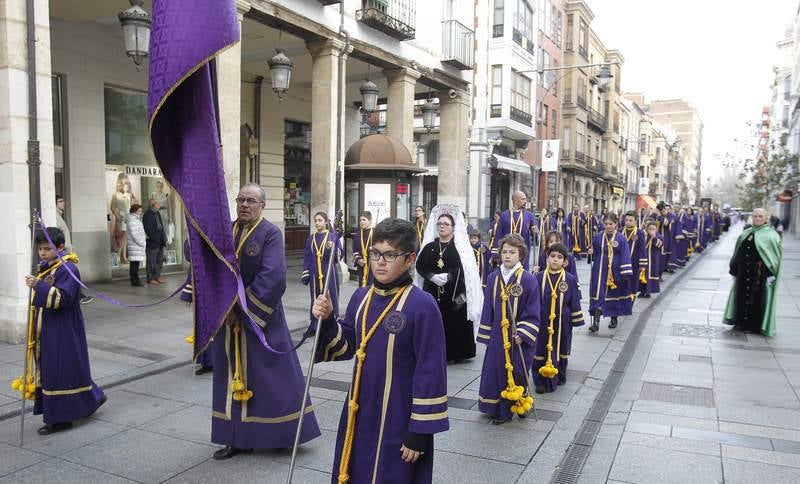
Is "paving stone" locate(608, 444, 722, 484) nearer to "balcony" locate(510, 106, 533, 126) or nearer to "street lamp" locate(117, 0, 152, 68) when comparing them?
"street lamp" locate(117, 0, 152, 68)

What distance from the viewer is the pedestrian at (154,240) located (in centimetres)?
1230

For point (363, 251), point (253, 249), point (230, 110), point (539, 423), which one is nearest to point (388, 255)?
point (253, 249)

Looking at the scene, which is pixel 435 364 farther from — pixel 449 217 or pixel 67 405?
pixel 449 217

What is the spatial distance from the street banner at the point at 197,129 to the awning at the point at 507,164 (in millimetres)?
23048

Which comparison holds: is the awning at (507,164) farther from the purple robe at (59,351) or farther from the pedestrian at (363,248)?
the purple robe at (59,351)

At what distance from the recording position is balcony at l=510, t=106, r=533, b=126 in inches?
1138

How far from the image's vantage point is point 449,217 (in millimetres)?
7070

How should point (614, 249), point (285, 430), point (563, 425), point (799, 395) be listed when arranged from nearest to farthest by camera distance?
point (285, 430) → point (563, 425) → point (799, 395) → point (614, 249)

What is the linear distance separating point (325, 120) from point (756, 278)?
942 cm

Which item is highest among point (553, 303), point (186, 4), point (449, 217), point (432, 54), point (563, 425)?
point (432, 54)

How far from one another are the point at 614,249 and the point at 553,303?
3.92m

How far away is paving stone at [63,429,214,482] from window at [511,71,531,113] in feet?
87.2

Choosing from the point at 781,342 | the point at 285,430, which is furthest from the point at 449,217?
the point at 781,342

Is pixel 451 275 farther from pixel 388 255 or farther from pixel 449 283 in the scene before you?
pixel 388 255
